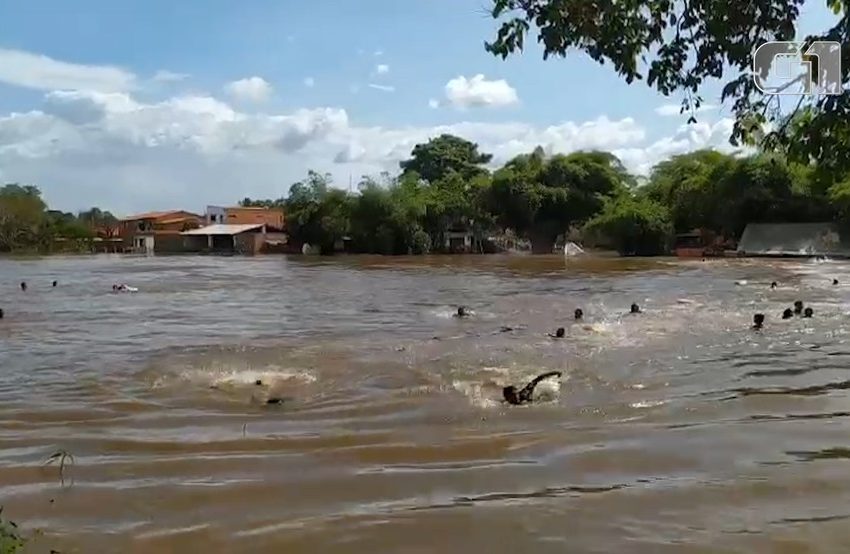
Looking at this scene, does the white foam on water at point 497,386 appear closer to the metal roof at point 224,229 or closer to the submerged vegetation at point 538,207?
the submerged vegetation at point 538,207

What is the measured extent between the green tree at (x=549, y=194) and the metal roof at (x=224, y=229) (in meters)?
22.2

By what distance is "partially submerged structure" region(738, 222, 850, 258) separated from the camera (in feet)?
154

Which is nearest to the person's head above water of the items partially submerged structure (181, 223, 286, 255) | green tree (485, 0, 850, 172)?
green tree (485, 0, 850, 172)

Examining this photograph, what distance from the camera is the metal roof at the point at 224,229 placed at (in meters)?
70.3

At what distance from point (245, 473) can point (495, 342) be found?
839 cm

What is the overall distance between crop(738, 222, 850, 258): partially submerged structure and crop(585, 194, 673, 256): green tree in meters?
6.26

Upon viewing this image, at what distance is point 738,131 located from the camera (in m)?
3.73

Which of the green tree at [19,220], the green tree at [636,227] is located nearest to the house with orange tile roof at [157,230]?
the green tree at [19,220]

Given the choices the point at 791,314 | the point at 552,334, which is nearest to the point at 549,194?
the point at 791,314

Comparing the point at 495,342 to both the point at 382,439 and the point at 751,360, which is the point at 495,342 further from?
the point at 382,439

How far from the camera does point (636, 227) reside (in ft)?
181

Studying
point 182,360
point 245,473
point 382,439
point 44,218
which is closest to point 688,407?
point 382,439

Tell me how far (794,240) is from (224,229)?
44451 mm

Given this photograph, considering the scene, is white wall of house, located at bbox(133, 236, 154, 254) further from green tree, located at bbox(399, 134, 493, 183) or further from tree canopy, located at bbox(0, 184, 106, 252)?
green tree, located at bbox(399, 134, 493, 183)
